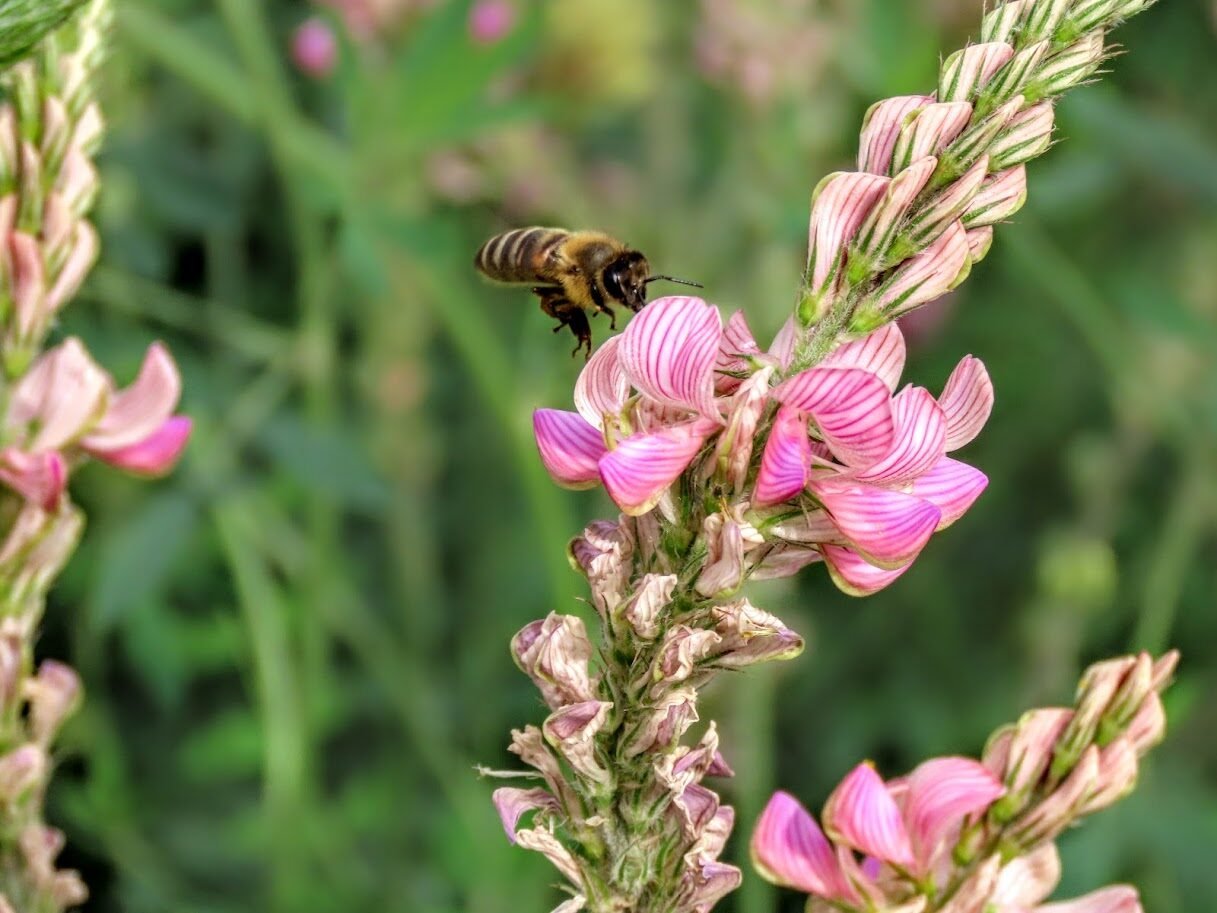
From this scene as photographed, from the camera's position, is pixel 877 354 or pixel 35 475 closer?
pixel 877 354

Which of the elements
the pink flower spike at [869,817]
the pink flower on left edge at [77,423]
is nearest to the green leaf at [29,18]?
the pink flower on left edge at [77,423]

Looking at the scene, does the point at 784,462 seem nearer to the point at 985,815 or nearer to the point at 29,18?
the point at 985,815

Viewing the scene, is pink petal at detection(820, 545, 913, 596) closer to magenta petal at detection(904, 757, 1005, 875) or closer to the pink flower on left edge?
magenta petal at detection(904, 757, 1005, 875)

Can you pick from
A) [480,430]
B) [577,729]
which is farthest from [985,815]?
[480,430]

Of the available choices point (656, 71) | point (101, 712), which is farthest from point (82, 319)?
point (656, 71)

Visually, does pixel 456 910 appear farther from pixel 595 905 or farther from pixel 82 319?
pixel 595 905
